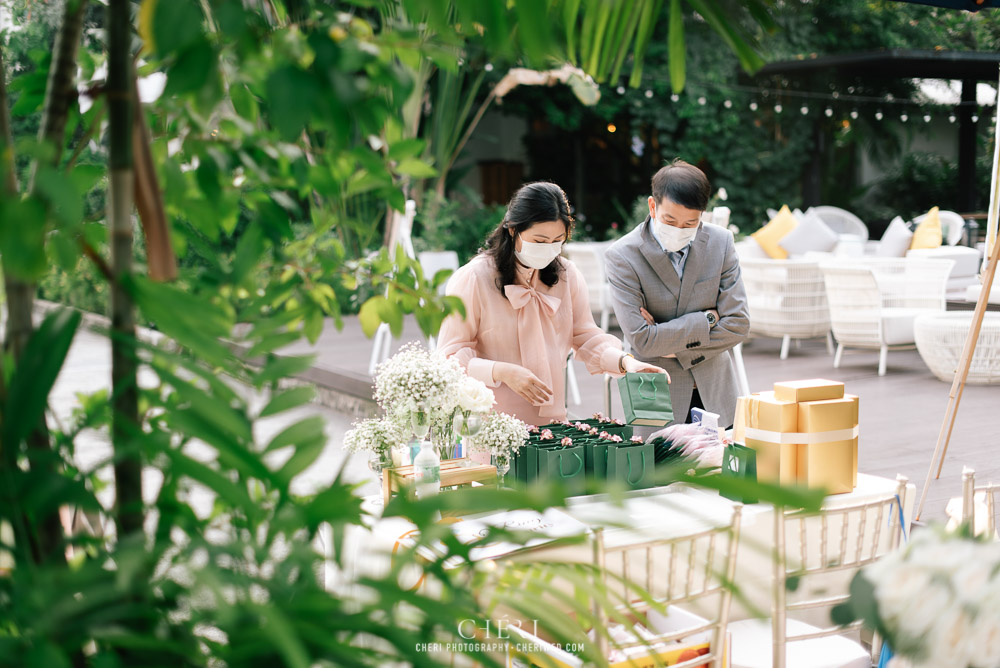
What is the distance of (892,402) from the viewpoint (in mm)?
6453

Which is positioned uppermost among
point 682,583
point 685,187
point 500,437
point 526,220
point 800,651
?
point 685,187

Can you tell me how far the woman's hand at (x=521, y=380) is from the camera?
9.48 feet

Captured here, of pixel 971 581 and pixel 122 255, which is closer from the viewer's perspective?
pixel 122 255

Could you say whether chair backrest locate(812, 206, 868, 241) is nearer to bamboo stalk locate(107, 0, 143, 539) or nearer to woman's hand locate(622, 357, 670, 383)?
woman's hand locate(622, 357, 670, 383)

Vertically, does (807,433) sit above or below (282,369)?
below

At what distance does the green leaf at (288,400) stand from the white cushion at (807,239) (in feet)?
32.8

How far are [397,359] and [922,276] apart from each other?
21.5ft

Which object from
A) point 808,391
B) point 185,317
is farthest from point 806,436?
point 185,317

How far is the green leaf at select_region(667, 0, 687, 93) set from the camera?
0.94 meters

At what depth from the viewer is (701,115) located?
49.2 ft

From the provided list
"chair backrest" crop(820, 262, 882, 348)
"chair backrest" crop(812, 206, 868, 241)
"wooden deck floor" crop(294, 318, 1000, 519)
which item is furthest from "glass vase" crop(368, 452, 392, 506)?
"chair backrest" crop(812, 206, 868, 241)

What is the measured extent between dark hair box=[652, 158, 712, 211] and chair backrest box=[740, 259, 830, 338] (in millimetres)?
5221

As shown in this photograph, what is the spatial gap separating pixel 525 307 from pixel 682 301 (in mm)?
669

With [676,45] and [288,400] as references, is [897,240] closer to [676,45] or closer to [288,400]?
[676,45]
